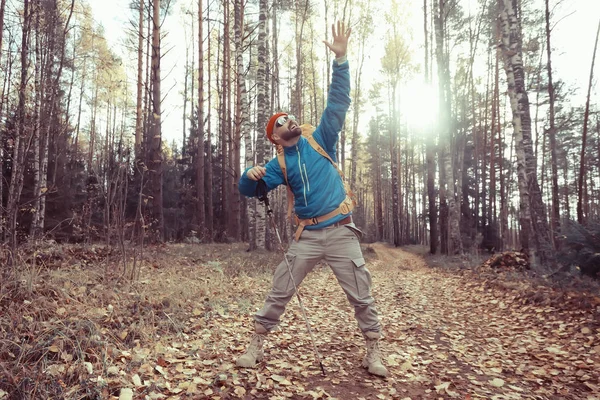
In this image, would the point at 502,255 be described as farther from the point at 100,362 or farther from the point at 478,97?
the point at 478,97

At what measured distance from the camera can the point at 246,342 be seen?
3.93 m

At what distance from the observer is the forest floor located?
8.87 ft

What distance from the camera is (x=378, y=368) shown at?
324cm

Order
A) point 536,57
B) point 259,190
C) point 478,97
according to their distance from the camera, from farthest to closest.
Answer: point 478,97
point 536,57
point 259,190

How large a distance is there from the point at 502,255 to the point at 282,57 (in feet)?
61.1

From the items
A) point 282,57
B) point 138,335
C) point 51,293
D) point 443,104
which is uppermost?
point 282,57

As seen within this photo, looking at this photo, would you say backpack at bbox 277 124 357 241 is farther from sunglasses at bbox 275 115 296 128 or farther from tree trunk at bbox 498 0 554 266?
tree trunk at bbox 498 0 554 266

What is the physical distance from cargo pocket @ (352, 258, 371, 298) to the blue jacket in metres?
0.46

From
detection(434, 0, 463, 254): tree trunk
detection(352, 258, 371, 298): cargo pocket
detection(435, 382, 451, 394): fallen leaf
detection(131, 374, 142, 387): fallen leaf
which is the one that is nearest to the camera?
detection(131, 374, 142, 387): fallen leaf

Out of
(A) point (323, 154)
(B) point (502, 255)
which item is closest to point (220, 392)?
(A) point (323, 154)

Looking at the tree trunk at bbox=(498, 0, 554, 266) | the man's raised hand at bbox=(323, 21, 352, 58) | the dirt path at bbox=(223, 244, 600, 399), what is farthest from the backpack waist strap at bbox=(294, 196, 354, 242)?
the tree trunk at bbox=(498, 0, 554, 266)

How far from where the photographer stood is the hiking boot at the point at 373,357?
3.24m

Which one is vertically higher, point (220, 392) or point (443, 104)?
point (443, 104)

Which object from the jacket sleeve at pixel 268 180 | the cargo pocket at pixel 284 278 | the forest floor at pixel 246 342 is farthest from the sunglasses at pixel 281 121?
the forest floor at pixel 246 342
